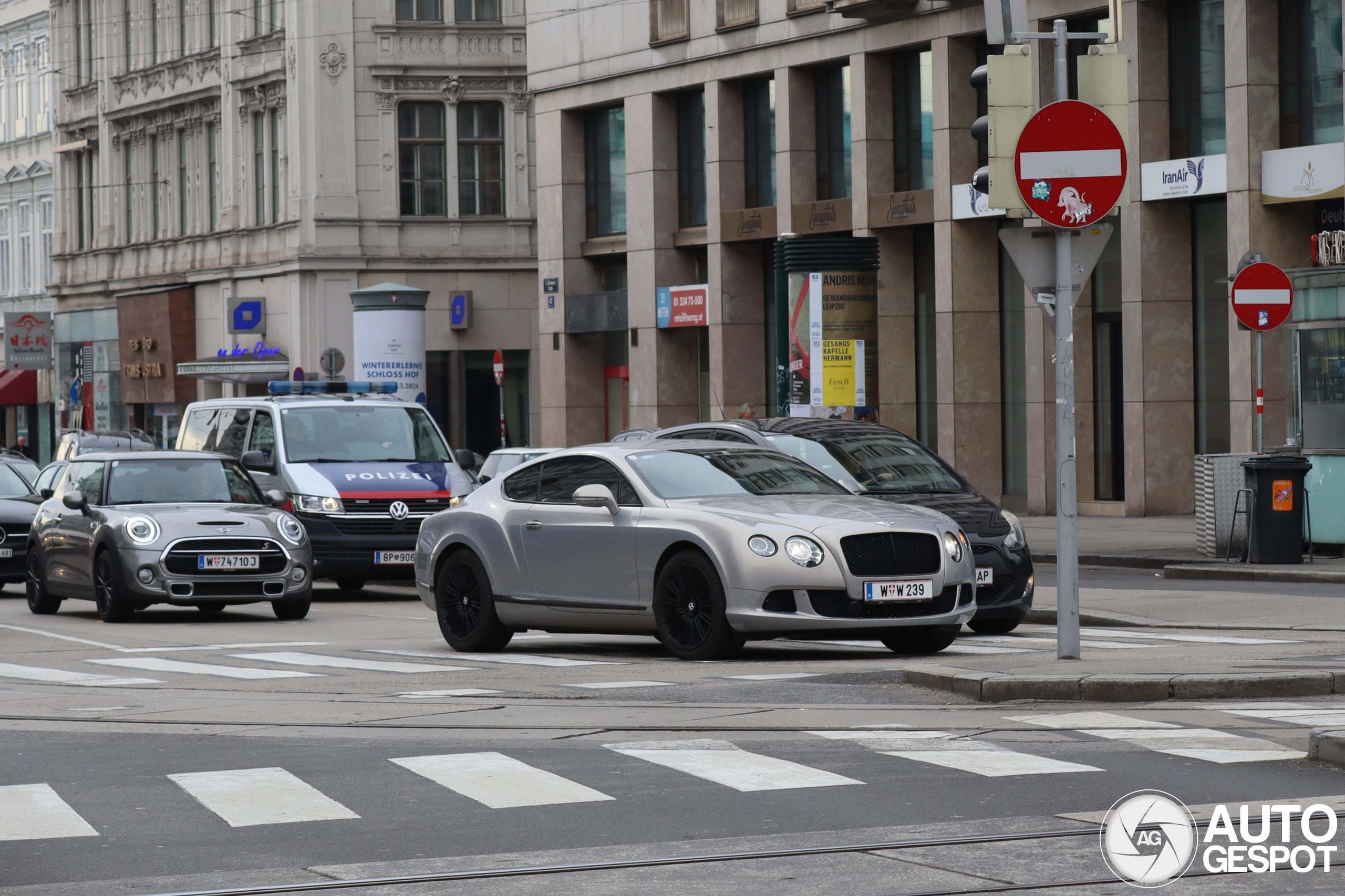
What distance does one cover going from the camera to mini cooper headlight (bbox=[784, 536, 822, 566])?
13.4m

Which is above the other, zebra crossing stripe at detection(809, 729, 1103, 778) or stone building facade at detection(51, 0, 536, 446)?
stone building facade at detection(51, 0, 536, 446)

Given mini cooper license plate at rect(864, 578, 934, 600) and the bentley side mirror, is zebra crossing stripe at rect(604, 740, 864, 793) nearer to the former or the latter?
mini cooper license plate at rect(864, 578, 934, 600)

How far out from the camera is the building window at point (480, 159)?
178ft

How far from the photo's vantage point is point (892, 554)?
1359cm

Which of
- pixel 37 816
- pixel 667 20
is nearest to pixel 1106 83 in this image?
pixel 37 816

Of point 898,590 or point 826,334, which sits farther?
point 826,334

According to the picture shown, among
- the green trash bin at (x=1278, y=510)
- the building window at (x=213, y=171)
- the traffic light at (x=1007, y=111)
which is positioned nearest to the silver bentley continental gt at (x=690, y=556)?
the traffic light at (x=1007, y=111)

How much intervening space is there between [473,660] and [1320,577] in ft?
29.9

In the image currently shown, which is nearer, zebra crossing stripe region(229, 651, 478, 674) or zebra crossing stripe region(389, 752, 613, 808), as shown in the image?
zebra crossing stripe region(389, 752, 613, 808)

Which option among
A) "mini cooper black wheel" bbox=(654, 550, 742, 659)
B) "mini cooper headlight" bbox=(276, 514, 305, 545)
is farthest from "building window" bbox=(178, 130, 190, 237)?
"mini cooper black wheel" bbox=(654, 550, 742, 659)

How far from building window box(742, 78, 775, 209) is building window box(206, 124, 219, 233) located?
2198cm

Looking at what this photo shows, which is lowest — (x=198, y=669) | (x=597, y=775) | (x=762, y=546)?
(x=198, y=669)

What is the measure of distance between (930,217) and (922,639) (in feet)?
69.7

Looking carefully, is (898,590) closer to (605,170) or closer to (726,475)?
(726,475)
